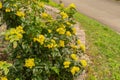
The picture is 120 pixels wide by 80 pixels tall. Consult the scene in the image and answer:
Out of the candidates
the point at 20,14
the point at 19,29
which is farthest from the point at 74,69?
the point at 20,14

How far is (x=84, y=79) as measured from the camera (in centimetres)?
538

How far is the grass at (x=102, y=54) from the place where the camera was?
19.6 feet

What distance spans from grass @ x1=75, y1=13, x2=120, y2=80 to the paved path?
2.13 metres

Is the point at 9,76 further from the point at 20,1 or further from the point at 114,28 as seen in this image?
the point at 114,28

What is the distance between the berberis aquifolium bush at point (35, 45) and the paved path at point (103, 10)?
5676 mm

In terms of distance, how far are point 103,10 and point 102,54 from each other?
19.1ft

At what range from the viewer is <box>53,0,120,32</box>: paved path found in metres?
11.1

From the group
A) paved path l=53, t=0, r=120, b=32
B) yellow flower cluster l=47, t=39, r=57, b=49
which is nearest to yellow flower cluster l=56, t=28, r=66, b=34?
yellow flower cluster l=47, t=39, r=57, b=49

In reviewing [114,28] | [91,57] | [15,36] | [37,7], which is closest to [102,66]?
[91,57]

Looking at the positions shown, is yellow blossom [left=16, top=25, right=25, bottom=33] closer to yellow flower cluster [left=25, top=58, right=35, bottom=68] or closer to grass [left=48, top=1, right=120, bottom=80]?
yellow flower cluster [left=25, top=58, right=35, bottom=68]

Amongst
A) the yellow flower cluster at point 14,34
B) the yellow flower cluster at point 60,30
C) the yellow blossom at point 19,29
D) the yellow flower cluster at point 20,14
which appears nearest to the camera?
the yellow flower cluster at point 14,34

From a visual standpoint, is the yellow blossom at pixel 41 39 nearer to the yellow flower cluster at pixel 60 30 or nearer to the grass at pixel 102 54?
the yellow flower cluster at pixel 60 30

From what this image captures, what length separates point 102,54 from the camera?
269 inches

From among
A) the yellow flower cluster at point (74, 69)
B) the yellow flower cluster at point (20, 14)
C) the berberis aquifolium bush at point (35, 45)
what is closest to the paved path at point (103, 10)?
the berberis aquifolium bush at point (35, 45)
